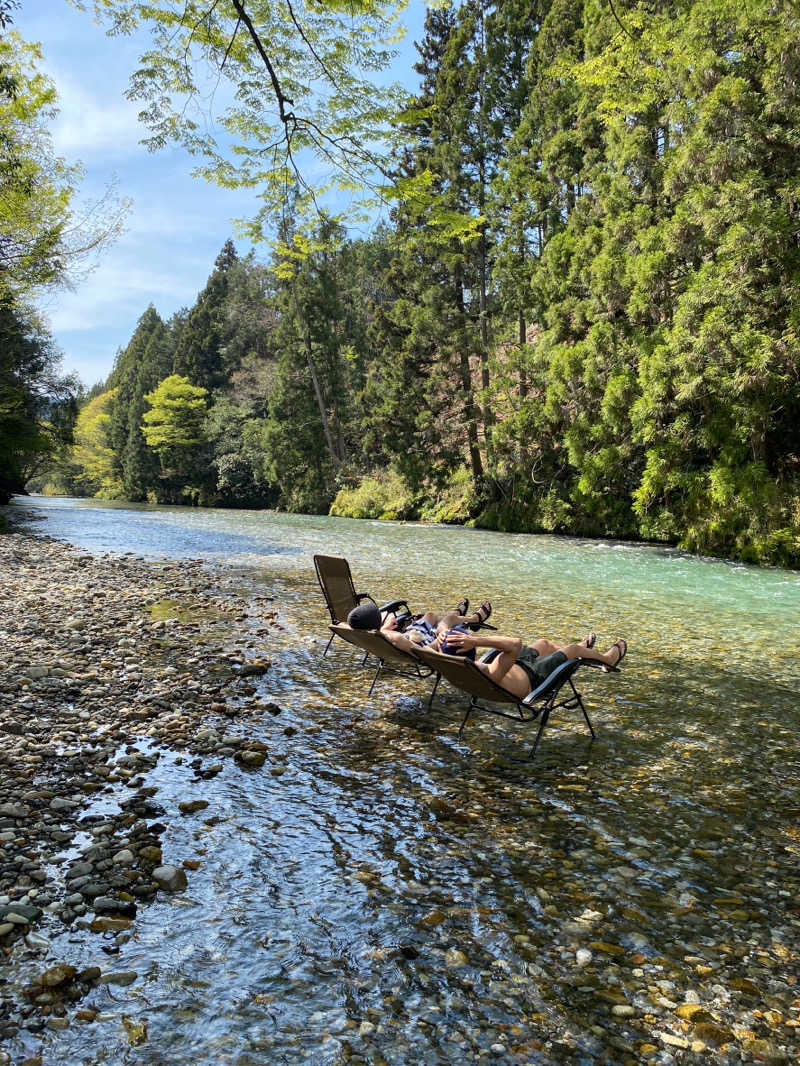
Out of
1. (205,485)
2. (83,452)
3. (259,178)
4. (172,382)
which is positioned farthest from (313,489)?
(83,452)

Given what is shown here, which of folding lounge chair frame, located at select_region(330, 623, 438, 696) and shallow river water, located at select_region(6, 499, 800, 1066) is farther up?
folding lounge chair frame, located at select_region(330, 623, 438, 696)

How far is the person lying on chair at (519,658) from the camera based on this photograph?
4.82 m

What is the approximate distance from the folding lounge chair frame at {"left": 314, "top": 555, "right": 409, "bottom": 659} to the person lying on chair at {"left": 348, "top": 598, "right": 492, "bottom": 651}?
0.42 meters

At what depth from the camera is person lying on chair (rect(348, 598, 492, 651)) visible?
5.59m

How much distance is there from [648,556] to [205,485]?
41001 mm

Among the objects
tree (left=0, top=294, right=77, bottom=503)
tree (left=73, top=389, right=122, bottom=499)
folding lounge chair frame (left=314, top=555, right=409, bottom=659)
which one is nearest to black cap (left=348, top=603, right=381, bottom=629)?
folding lounge chair frame (left=314, top=555, right=409, bottom=659)

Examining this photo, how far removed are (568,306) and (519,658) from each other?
20827 millimetres

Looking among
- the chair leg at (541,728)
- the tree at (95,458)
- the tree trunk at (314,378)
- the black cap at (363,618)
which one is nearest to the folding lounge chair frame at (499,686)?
the chair leg at (541,728)

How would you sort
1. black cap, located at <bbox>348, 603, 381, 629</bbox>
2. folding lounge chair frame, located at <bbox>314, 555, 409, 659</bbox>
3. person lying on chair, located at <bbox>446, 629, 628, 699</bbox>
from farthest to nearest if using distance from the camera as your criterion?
folding lounge chair frame, located at <bbox>314, 555, 409, 659</bbox>
black cap, located at <bbox>348, 603, 381, 629</bbox>
person lying on chair, located at <bbox>446, 629, 628, 699</bbox>

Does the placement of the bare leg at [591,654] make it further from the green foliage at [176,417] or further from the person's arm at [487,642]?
the green foliage at [176,417]

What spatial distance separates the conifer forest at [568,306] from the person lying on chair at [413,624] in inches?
Result: 167

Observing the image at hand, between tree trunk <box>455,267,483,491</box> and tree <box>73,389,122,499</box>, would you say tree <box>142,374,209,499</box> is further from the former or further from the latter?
tree trunk <box>455,267,483,491</box>

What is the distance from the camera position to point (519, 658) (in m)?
5.11

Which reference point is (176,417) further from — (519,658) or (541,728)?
(541,728)
